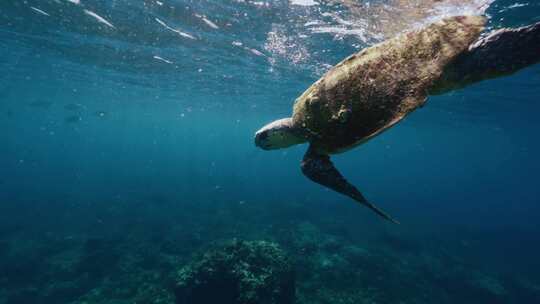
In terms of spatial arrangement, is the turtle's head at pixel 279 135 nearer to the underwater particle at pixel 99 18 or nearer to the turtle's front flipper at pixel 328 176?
the turtle's front flipper at pixel 328 176

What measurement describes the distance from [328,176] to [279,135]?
1.14m

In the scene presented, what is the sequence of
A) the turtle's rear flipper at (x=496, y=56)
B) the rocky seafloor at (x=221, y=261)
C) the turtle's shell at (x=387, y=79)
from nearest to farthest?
the turtle's rear flipper at (x=496, y=56) → the turtle's shell at (x=387, y=79) → the rocky seafloor at (x=221, y=261)

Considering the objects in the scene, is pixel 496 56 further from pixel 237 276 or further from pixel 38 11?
pixel 38 11

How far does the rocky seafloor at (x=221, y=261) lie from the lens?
10645 millimetres

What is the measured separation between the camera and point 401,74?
2545mm

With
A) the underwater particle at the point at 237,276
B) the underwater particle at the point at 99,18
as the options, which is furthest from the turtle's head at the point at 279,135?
the underwater particle at the point at 99,18

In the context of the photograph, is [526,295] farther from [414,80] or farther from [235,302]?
[414,80]

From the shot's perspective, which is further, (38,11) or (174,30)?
(174,30)

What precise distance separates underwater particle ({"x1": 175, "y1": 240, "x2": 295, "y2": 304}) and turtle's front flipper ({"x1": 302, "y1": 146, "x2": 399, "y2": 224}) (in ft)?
20.9

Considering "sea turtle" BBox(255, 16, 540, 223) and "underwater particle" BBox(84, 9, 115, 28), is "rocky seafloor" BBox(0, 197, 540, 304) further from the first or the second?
"underwater particle" BBox(84, 9, 115, 28)

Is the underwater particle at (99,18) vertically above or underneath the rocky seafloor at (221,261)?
above

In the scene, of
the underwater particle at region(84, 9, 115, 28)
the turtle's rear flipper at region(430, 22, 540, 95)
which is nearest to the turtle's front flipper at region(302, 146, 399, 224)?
the turtle's rear flipper at region(430, 22, 540, 95)

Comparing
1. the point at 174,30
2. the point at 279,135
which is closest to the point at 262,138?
the point at 279,135

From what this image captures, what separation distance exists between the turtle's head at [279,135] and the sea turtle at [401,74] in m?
0.55
